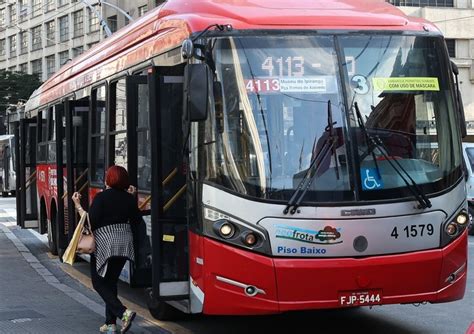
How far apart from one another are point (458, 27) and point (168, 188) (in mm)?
41813

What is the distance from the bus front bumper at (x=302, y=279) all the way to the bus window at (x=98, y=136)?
347 centimetres

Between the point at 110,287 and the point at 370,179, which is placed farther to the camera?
the point at 110,287

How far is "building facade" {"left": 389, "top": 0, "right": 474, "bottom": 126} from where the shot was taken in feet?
147

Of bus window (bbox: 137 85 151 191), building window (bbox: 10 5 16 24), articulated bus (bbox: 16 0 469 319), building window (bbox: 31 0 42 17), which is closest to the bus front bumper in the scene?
articulated bus (bbox: 16 0 469 319)

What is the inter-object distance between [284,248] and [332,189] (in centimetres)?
62

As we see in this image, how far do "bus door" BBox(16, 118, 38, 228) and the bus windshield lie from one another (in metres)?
9.85

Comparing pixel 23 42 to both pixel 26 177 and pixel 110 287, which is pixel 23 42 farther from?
pixel 110 287

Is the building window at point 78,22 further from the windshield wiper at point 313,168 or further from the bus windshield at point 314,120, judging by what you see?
Result: the windshield wiper at point 313,168

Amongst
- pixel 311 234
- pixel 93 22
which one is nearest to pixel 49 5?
pixel 93 22

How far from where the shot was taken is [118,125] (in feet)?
29.7

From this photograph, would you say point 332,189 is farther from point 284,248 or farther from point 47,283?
point 47,283

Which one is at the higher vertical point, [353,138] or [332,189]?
[353,138]

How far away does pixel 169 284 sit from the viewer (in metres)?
7.28

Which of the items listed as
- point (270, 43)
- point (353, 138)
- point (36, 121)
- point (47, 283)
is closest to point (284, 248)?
point (353, 138)
